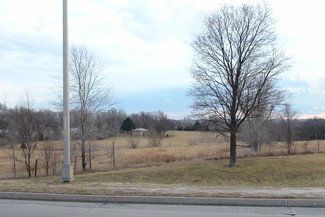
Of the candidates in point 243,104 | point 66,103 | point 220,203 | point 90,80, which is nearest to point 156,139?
point 90,80

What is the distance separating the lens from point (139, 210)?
7.55m

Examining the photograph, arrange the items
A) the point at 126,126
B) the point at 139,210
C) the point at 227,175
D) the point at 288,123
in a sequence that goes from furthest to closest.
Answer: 1. the point at 126,126
2. the point at 288,123
3. the point at 227,175
4. the point at 139,210

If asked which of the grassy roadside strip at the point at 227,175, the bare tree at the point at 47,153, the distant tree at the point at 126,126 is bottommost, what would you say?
the grassy roadside strip at the point at 227,175

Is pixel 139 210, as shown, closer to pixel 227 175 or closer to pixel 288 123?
pixel 227 175

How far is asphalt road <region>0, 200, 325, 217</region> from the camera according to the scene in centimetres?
701

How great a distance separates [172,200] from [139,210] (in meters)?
1.05

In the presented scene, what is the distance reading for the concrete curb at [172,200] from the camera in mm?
7680

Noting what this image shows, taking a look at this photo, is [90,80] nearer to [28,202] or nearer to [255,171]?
[255,171]

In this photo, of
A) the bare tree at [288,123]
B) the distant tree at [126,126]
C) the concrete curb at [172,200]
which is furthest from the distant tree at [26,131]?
the distant tree at [126,126]

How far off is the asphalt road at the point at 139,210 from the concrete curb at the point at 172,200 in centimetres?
24

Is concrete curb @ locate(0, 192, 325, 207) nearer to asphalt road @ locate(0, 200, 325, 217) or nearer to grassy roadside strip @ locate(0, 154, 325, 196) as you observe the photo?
asphalt road @ locate(0, 200, 325, 217)

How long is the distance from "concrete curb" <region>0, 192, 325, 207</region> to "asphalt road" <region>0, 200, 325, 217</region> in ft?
0.78

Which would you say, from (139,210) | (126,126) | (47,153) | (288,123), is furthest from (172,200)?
(126,126)

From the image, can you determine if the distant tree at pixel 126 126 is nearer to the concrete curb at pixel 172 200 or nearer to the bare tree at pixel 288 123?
the bare tree at pixel 288 123
